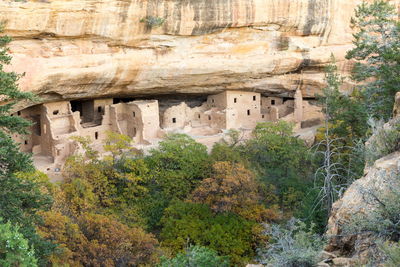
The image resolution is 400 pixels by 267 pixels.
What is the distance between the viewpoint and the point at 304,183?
706 inches

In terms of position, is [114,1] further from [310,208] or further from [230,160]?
[310,208]

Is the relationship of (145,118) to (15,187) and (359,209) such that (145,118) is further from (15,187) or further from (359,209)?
(359,209)

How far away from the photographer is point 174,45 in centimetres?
1775

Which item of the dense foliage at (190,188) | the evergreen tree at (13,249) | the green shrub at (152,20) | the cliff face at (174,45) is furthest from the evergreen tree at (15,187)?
the green shrub at (152,20)

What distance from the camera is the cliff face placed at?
1521cm

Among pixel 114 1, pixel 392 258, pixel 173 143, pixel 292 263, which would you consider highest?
pixel 114 1

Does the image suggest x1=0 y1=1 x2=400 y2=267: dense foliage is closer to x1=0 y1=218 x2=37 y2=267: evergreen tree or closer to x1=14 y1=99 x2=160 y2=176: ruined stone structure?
x1=14 y1=99 x2=160 y2=176: ruined stone structure

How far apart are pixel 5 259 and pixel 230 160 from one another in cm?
1082

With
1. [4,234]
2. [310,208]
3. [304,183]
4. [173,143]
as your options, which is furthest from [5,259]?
[304,183]

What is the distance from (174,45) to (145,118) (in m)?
2.65

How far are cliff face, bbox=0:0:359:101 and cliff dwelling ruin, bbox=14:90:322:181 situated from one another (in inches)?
22.3

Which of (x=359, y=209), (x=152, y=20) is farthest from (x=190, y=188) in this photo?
(x=359, y=209)

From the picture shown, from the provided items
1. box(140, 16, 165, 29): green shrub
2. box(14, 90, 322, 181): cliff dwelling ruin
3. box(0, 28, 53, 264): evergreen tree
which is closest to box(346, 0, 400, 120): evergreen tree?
box(14, 90, 322, 181): cliff dwelling ruin

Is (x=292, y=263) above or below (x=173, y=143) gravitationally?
above
